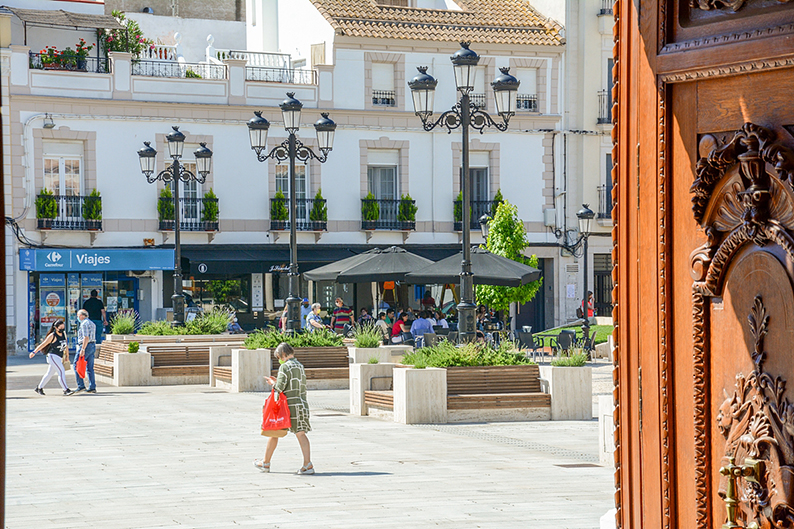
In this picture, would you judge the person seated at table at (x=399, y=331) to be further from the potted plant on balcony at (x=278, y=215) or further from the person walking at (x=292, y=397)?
the person walking at (x=292, y=397)

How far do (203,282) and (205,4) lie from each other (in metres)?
15.1

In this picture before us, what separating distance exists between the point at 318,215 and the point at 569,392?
835 inches

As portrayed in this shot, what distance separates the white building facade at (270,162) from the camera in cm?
3309

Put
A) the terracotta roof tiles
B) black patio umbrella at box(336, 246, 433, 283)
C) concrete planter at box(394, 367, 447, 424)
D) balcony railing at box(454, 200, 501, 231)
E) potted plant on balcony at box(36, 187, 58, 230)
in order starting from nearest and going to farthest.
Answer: concrete planter at box(394, 367, 447, 424), black patio umbrella at box(336, 246, 433, 283), potted plant on balcony at box(36, 187, 58, 230), the terracotta roof tiles, balcony railing at box(454, 200, 501, 231)

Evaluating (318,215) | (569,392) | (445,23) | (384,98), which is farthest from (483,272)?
(445,23)

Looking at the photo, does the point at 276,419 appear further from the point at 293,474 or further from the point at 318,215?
the point at 318,215

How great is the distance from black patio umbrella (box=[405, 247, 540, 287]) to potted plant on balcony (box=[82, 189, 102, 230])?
39.6 feet

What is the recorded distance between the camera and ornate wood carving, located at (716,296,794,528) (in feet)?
9.18

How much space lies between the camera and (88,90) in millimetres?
34094

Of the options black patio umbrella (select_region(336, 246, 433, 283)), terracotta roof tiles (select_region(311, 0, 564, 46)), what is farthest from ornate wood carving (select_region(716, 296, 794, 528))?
terracotta roof tiles (select_region(311, 0, 564, 46))

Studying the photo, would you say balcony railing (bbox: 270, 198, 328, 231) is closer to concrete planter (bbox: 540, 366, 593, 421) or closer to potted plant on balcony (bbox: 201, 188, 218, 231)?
potted plant on balcony (bbox: 201, 188, 218, 231)

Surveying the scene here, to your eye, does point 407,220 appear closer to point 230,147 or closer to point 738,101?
point 230,147

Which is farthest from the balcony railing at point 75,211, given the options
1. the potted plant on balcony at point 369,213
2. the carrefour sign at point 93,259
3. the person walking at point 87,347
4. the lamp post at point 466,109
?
the lamp post at point 466,109

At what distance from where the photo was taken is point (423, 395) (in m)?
14.9
